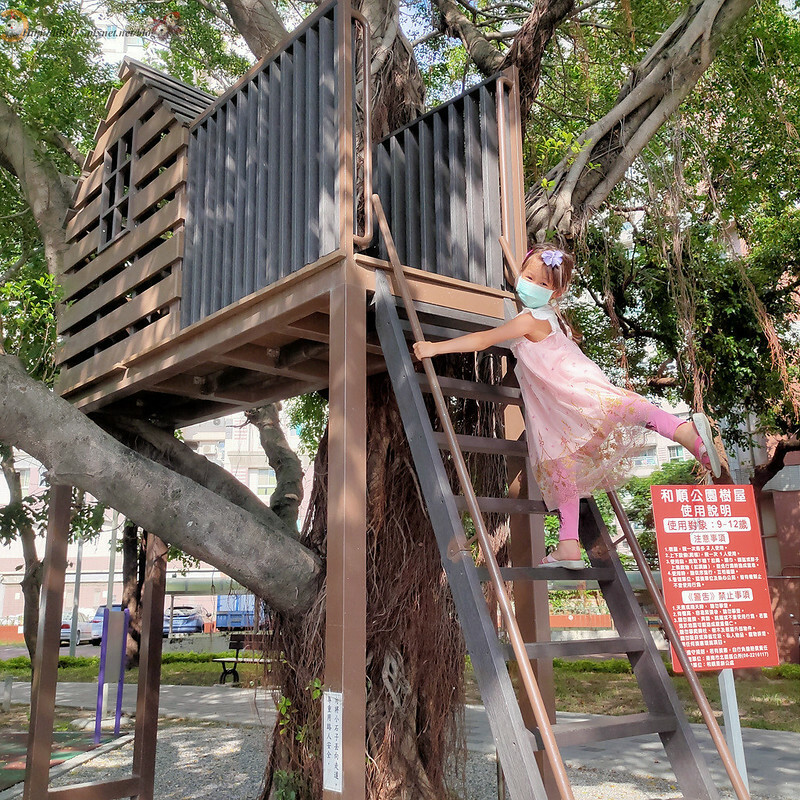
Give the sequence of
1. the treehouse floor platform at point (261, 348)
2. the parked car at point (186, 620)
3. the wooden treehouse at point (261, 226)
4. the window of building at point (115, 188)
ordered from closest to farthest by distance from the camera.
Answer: the treehouse floor platform at point (261, 348), the wooden treehouse at point (261, 226), the window of building at point (115, 188), the parked car at point (186, 620)

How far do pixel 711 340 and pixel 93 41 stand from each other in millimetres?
9069

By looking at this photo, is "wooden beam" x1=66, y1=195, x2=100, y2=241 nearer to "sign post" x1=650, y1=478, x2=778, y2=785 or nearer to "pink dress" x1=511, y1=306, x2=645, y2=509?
"pink dress" x1=511, y1=306, x2=645, y2=509

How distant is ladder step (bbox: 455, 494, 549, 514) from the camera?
3102 mm

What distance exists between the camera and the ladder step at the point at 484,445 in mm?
3264

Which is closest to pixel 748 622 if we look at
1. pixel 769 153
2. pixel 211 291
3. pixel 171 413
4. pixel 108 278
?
pixel 211 291

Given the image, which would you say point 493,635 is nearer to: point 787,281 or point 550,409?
point 550,409

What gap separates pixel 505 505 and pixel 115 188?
4.08 meters

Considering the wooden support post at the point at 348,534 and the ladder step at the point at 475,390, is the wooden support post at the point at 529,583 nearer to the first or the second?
the ladder step at the point at 475,390

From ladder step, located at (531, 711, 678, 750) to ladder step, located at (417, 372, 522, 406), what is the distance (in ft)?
4.72

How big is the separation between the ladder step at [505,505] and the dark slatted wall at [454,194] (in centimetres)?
129

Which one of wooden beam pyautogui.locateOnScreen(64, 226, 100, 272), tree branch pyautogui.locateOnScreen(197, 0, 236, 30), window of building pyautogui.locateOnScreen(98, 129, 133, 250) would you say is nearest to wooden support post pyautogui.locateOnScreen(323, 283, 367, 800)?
window of building pyautogui.locateOnScreen(98, 129, 133, 250)

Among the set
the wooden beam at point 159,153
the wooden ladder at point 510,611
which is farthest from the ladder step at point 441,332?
the wooden beam at point 159,153

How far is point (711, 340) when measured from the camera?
10.2 m

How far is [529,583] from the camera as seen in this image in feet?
13.5
